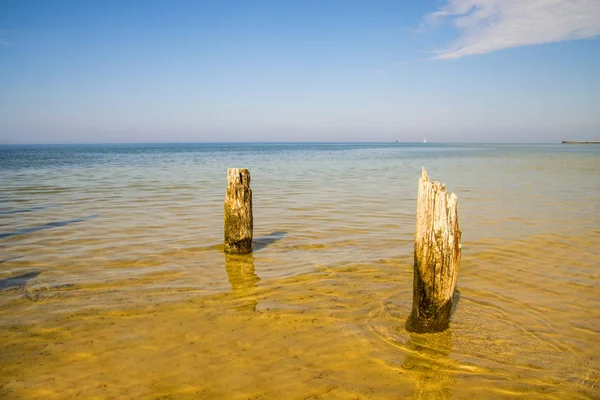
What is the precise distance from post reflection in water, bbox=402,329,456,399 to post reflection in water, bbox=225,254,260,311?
88.5 inches

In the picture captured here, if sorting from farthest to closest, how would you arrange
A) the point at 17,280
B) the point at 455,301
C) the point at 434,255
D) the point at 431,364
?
the point at 17,280 < the point at 455,301 < the point at 434,255 < the point at 431,364

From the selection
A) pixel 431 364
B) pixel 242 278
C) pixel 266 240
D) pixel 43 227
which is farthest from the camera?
pixel 43 227

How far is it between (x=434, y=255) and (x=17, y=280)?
6563 millimetres

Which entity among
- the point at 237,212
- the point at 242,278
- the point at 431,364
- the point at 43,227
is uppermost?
the point at 237,212

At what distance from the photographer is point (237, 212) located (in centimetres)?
845

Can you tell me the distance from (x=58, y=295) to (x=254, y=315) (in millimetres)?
3075

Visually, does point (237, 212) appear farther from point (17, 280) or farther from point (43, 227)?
point (43, 227)

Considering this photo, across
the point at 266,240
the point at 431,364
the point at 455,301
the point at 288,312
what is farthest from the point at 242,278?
the point at 431,364

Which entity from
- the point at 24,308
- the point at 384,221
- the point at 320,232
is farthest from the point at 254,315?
the point at 384,221

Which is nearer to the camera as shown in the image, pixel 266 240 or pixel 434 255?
pixel 434 255

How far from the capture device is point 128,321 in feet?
17.4

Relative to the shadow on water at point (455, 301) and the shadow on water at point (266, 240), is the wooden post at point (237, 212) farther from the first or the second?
the shadow on water at point (455, 301)

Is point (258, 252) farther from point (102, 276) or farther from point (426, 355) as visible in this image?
point (426, 355)

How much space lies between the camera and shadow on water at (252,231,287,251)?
912 centimetres
